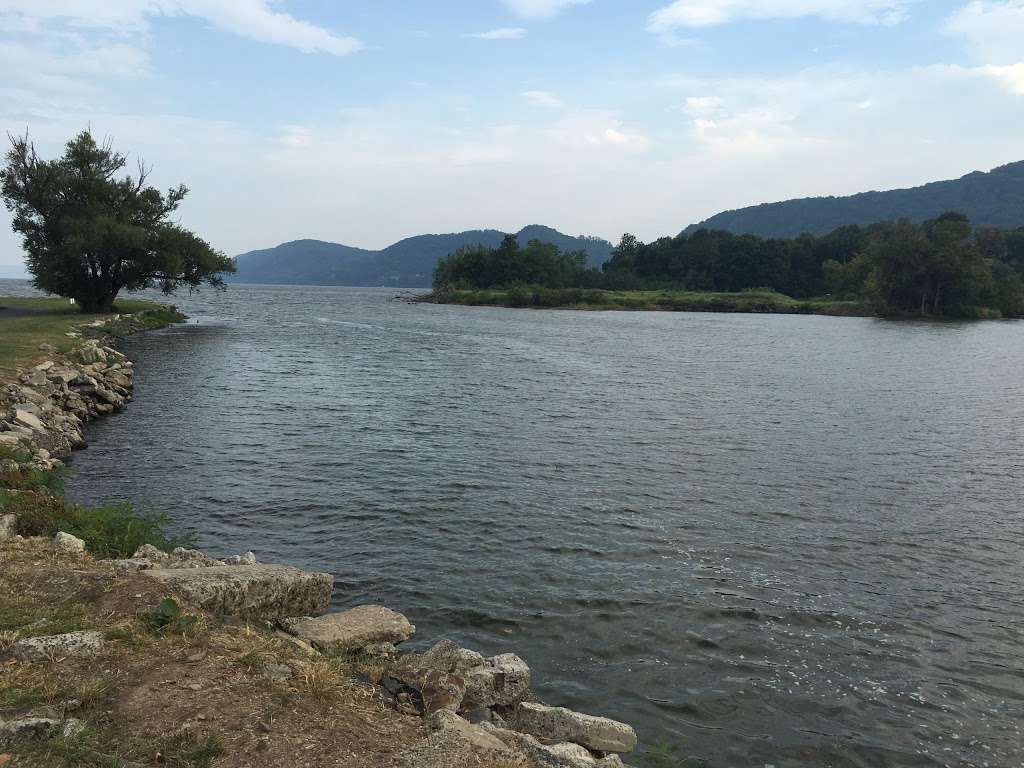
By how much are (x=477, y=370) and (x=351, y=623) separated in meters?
37.3

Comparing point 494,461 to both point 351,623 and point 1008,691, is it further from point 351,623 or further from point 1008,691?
point 1008,691

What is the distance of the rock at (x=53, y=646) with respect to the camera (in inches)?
281

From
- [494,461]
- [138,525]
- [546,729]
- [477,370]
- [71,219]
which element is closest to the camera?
[546,729]

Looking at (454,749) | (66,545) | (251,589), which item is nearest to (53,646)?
(251,589)

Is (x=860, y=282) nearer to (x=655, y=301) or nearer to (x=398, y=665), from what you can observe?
(x=655, y=301)

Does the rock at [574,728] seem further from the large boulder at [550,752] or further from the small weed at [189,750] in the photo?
the small weed at [189,750]

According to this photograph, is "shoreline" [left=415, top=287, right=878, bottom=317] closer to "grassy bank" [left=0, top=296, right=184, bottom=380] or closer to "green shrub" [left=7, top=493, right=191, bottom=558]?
"grassy bank" [left=0, top=296, right=184, bottom=380]

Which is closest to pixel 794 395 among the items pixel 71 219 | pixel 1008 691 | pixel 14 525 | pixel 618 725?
pixel 1008 691

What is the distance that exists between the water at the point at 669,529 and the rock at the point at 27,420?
79.6 inches

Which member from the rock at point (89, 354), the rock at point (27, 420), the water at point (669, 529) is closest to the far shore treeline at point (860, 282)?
the water at point (669, 529)

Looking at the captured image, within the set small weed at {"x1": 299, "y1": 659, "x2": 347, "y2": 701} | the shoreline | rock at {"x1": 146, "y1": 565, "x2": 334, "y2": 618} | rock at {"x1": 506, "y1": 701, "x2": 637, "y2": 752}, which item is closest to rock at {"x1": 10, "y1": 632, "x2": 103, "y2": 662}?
rock at {"x1": 146, "y1": 565, "x2": 334, "y2": 618}

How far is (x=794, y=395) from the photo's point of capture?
38656 millimetres

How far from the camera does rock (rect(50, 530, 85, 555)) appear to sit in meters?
10.5

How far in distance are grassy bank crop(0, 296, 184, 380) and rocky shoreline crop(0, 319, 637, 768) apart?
23250 mm
